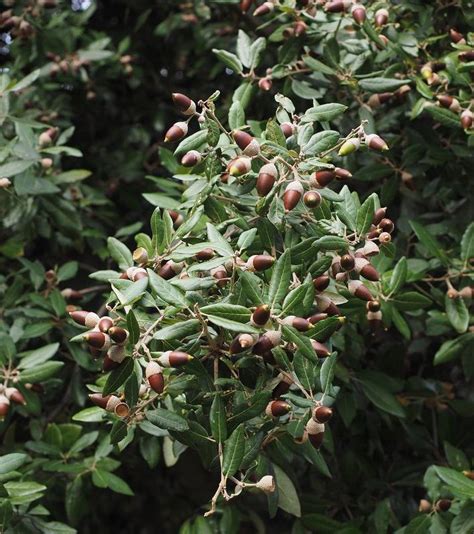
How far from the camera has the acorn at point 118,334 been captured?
1345 millimetres

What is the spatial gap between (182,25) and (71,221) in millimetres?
932

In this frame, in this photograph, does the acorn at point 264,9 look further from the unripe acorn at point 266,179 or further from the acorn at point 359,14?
the unripe acorn at point 266,179

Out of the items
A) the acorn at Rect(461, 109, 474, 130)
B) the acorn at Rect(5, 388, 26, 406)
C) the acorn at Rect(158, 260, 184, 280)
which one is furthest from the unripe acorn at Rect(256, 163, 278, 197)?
the acorn at Rect(5, 388, 26, 406)

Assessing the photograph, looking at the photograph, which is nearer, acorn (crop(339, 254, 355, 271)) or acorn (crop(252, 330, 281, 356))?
acorn (crop(252, 330, 281, 356))

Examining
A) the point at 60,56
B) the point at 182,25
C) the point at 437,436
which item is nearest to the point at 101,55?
the point at 60,56

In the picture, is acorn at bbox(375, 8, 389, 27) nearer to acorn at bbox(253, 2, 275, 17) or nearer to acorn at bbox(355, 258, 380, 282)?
acorn at bbox(253, 2, 275, 17)

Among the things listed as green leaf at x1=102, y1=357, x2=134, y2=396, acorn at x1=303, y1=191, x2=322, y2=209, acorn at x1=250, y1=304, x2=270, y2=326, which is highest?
acorn at x1=303, y1=191, x2=322, y2=209

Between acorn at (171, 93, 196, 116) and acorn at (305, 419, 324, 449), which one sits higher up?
acorn at (171, 93, 196, 116)

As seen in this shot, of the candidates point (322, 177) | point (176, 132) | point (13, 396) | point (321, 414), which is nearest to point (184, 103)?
point (176, 132)

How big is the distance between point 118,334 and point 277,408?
1.03ft

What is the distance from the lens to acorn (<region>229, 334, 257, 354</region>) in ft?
4.47

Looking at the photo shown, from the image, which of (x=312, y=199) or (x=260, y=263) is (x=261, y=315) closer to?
(x=260, y=263)

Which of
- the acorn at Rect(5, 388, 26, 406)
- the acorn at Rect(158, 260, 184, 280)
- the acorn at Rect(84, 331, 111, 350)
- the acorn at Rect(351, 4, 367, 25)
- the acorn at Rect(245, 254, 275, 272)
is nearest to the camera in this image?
the acorn at Rect(84, 331, 111, 350)

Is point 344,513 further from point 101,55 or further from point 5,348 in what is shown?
point 101,55
